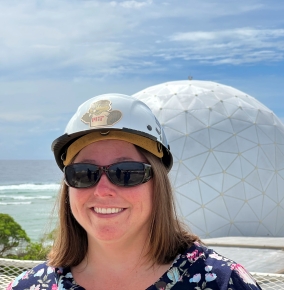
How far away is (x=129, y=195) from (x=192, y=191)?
1496 centimetres

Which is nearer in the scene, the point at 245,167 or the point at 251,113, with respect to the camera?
the point at 245,167

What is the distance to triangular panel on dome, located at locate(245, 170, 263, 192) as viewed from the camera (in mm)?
16844

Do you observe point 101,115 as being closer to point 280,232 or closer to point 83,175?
point 83,175

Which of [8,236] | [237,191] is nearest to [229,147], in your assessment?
[237,191]

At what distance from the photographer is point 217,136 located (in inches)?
674

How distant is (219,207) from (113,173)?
49.3ft

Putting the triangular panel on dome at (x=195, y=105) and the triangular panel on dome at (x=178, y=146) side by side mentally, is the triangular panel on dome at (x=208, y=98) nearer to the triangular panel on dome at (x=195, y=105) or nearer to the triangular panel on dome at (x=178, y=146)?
the triangular panel on dome at (x=195, y=105)

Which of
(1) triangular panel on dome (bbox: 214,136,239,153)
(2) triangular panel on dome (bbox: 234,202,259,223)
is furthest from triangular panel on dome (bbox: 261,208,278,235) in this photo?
(1) triangular panel on dome (bbox: 214,136,239,153)

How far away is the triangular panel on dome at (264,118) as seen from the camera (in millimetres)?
18444

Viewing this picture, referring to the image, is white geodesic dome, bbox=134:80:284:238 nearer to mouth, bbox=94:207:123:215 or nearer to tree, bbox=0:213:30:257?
tree, bbox=0:213:30:257

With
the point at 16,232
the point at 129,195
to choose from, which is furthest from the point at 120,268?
the point at 16,232

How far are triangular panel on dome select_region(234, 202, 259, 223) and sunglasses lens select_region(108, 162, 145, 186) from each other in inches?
598

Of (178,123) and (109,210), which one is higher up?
(109,210)

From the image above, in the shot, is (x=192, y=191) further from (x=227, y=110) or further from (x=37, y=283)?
(x=37, y=283)
